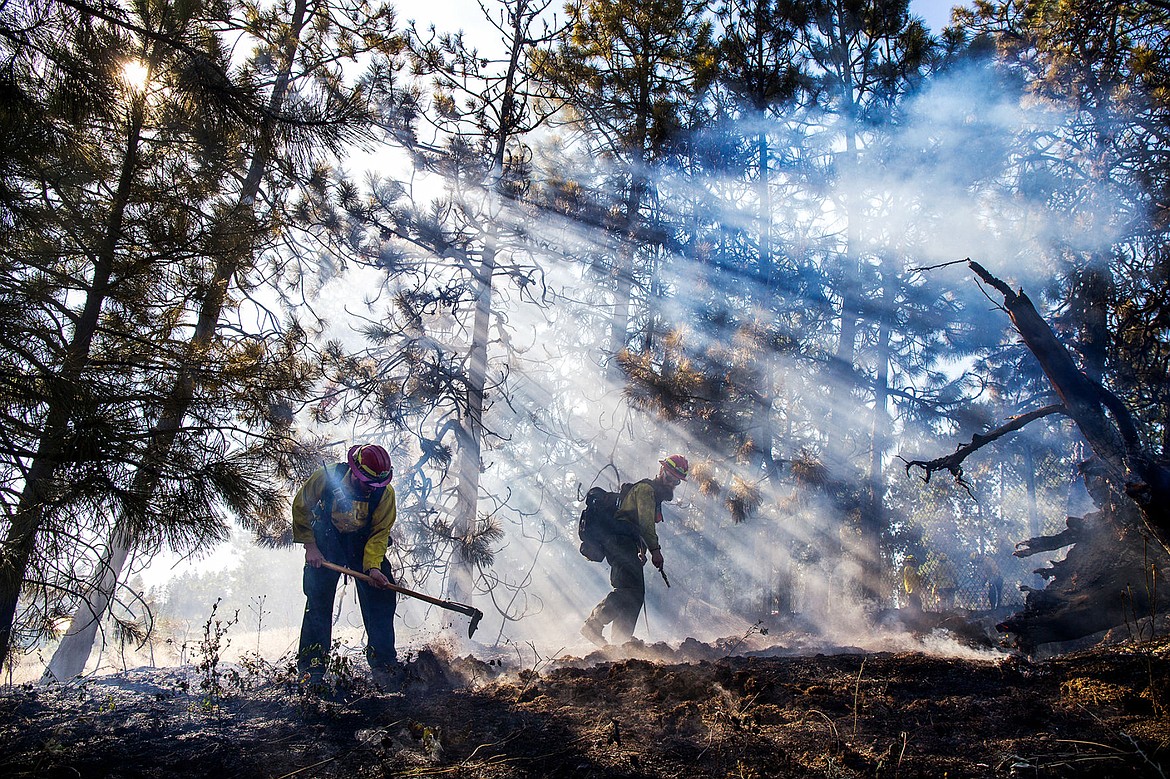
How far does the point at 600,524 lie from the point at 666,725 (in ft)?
12.9

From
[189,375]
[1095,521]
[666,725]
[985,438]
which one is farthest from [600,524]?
[1095,521]

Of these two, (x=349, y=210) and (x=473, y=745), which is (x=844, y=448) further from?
(x=473, y=745)

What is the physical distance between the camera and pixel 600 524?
6652mm

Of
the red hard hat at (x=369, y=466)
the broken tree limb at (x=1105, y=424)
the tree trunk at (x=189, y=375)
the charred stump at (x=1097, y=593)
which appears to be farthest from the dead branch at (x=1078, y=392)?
the tree trunk at (x=189, y=375)

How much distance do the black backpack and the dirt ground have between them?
8.73 ft

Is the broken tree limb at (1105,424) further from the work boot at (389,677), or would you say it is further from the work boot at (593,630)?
the work boot at (389,677)

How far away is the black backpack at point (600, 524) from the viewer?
6555 mm

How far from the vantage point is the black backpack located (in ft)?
21.5

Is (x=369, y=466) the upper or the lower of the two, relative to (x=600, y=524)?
upper

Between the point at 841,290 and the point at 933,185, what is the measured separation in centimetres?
241

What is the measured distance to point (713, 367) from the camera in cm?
848

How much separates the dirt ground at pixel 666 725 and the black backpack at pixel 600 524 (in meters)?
2.66

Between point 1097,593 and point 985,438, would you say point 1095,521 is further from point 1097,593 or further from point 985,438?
point 985,438

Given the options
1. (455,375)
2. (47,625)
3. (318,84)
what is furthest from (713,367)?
(47,625)
